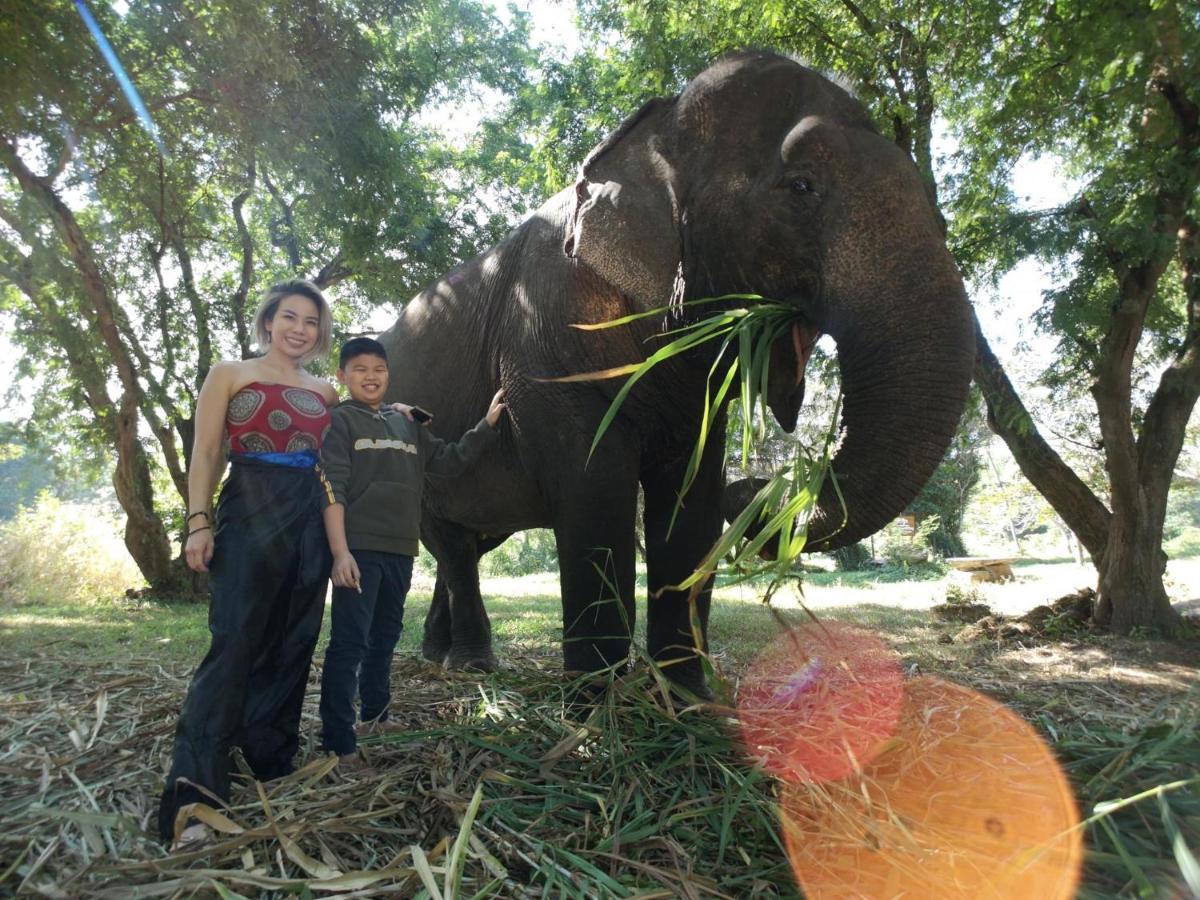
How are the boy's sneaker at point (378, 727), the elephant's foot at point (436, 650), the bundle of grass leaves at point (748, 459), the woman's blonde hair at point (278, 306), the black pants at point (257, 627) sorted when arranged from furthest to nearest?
the elephant's foot at point (436, 650), the boy's sneaker at point (378, 727), the woman's blonde hair at point (278, 306), the black pants at point (257, 627), the bundle of grass leaves at point (748, 459)

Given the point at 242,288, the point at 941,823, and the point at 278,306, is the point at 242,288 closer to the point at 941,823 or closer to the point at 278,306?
the point at 278,306

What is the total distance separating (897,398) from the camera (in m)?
2.63

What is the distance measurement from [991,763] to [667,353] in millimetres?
1524

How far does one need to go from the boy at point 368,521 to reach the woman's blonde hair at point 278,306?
8.6 inches

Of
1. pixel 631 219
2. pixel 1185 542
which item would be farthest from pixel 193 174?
pixel 1185 542

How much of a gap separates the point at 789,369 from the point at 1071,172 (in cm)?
624

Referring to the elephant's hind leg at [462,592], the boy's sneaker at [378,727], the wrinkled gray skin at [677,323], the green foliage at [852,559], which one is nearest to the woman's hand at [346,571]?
the boy's sneaker at [378,727]

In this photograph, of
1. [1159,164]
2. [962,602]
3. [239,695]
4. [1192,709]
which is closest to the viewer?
[1192,709]

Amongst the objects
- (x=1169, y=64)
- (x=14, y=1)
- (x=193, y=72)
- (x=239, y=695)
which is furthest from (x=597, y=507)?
(x=193, y=72)

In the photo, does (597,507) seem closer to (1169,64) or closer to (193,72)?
(1169,64)

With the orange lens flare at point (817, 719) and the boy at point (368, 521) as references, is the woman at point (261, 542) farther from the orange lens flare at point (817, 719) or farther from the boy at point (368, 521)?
the orange lens flare at point (817, 719)

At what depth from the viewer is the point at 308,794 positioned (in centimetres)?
235

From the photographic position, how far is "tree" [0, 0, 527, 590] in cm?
752

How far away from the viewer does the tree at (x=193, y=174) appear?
752cm
